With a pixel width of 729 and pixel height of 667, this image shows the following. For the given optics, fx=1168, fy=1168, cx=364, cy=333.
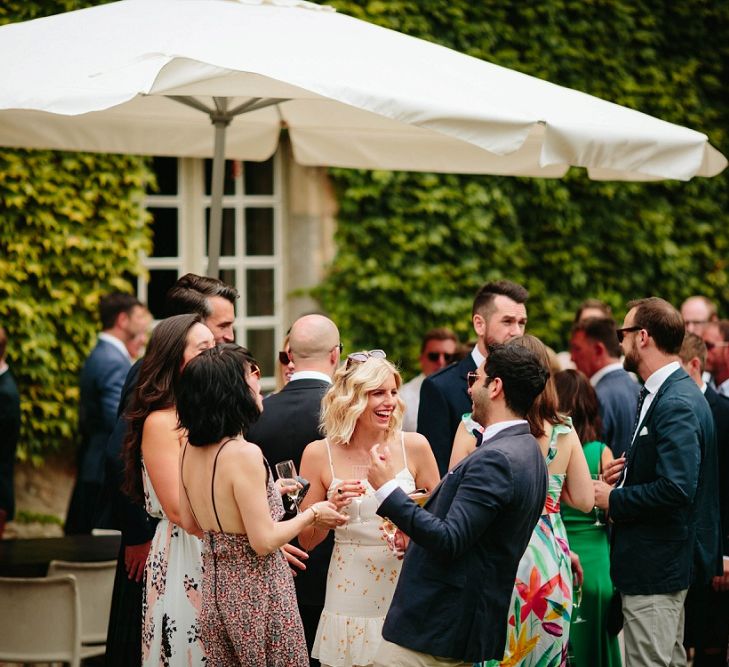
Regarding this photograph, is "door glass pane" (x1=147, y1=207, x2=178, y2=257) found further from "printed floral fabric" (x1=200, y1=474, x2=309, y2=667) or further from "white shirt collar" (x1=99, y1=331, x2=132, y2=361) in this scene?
"printed floral fabric" (x1=200, y1=474, x2=309, y2=667)

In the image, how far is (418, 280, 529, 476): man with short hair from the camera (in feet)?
17.2

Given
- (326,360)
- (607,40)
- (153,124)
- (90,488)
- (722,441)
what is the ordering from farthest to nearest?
(607,40)
(90,488)
(153,124)
(722,441)
(326,360)

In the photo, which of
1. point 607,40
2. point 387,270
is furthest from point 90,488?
point 607,40

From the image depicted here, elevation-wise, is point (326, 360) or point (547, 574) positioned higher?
point (326, 360)

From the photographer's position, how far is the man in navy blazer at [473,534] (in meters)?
3.57

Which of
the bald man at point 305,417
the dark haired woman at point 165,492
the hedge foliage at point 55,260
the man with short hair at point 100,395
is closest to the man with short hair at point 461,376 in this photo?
the bald man at point 305,417

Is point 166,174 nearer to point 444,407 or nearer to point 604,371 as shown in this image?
point 604,371

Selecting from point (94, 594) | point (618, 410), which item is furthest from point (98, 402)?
point (618, 410)

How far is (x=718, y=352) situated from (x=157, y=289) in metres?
4.22

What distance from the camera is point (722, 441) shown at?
594 centimetres

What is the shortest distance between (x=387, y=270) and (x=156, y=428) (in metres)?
5.50

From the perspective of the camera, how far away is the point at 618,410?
6.47 metres

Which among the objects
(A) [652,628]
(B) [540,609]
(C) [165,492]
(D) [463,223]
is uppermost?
(D) [463,223]

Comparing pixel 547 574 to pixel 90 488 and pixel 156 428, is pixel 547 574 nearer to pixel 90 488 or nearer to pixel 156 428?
pixel 156 428
